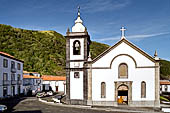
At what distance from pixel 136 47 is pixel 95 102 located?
9.17 metres

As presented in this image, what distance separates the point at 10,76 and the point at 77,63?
18365mm

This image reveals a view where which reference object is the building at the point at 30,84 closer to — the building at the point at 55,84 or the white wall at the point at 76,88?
the building at the point at 55,84

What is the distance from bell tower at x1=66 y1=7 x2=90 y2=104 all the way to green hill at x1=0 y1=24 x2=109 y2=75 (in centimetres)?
5029

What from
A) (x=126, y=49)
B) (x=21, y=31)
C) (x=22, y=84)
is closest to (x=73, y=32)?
(x=126, y=49)

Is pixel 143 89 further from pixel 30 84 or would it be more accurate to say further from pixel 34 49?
pixel 34 49

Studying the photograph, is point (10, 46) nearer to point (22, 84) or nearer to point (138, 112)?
point (22, 84)

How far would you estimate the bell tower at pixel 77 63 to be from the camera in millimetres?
23567

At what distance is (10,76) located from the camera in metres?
35.3

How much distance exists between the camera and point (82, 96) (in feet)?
76.9

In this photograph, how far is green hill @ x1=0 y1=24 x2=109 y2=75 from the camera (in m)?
78.5

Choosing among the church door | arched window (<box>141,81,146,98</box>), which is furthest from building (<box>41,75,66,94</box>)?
arched window (<box>141,81,146,98</box>)

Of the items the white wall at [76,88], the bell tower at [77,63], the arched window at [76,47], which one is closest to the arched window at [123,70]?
the bell tower at [77,63]

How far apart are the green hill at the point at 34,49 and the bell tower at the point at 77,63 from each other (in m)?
50.3

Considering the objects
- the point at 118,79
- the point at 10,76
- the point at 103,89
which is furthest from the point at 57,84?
the point at 118,79
